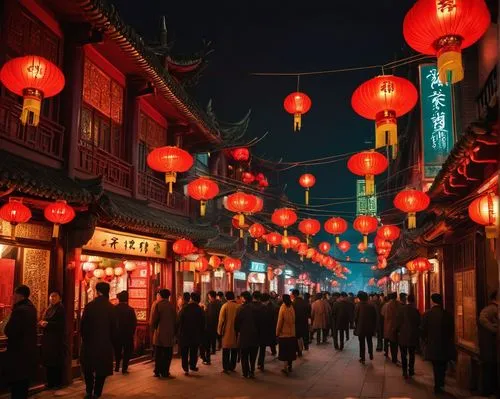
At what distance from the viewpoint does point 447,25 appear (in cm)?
673

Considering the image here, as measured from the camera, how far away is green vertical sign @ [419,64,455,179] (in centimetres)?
1648

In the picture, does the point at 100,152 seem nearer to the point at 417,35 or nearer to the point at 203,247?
the point at 203,247

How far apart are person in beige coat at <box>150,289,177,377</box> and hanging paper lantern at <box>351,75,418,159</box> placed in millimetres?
6240

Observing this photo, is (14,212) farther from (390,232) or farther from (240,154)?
(240,154)

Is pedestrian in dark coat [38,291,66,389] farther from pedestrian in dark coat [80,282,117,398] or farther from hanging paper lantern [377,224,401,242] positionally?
hanging paper lantern [377,224,401,242]

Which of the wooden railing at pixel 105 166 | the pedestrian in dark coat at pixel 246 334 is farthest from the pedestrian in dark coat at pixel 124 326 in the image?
the wooden railing at pixel 105 166

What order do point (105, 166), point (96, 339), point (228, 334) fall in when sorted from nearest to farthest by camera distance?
point (96, 339) → point (228, 334) → point (105, 166)

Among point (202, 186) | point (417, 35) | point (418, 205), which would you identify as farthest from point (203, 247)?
point (417, 35)

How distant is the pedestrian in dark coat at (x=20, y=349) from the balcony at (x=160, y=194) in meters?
7.94

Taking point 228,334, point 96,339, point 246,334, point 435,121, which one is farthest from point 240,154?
point 96,339

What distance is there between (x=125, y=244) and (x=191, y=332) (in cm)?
328

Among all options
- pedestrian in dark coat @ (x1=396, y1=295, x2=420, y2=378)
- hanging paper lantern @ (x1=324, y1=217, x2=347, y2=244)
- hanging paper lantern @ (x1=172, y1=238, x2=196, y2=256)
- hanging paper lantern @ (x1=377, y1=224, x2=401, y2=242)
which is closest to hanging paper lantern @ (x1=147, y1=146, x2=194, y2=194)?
hanging paper lantern @ (x1=172, y1=238, x2=196, y2=256)

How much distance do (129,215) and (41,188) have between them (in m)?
3.71

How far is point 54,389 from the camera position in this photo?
34.6 ft
